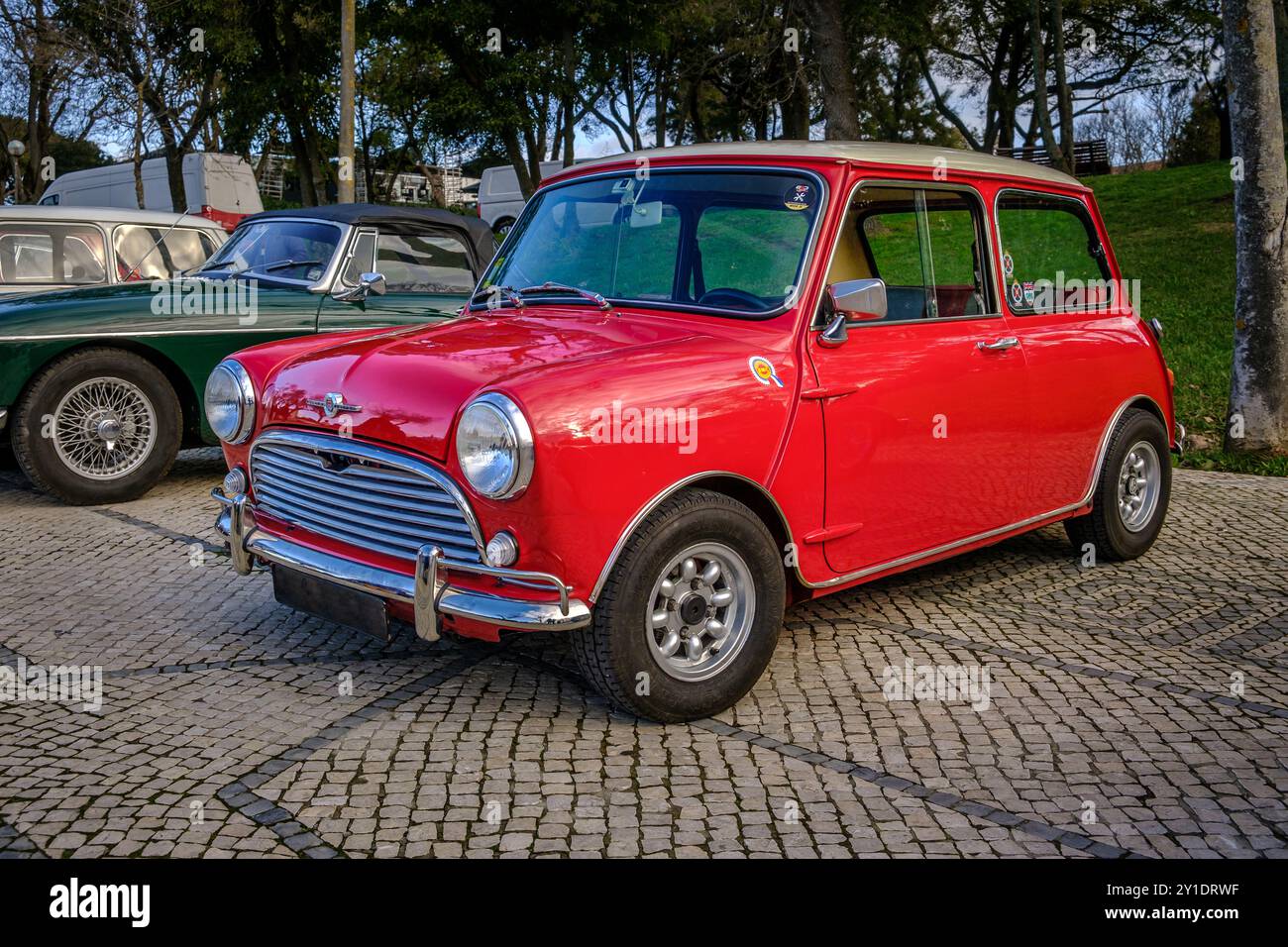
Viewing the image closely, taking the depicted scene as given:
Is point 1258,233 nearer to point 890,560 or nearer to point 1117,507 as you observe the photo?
point 1117,507

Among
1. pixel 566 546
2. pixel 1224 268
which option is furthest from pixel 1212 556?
pixel 1224 268

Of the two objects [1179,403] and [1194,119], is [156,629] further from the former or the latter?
[1194,119]

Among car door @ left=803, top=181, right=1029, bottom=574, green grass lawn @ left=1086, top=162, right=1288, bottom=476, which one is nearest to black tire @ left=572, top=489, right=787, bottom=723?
car door @ left=803, top=181, right=1029, bottom=574

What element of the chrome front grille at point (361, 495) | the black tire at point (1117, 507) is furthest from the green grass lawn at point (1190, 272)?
the chrome front grille at point (361, 495)

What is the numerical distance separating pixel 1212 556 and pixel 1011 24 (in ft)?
119

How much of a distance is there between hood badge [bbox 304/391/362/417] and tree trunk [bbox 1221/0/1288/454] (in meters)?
7.31

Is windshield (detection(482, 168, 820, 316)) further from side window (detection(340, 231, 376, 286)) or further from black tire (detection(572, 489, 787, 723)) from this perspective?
side window (detection(340, 231, 376, 286))

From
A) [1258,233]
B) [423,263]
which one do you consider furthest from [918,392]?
[1258,233]

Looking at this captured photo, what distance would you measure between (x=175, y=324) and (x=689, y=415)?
16.7 ft

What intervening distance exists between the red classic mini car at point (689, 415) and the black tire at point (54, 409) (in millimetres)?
3193

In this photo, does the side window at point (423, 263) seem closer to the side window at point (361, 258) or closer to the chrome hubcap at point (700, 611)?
the side window at point (361, 258)

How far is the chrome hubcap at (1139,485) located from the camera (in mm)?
6461

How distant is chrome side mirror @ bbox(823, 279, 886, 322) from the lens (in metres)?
4.44

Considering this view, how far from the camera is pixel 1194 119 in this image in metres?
39.8
